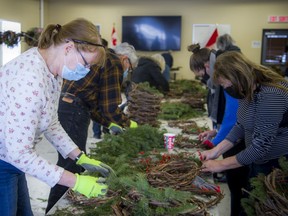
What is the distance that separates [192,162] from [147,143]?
25.6 inches

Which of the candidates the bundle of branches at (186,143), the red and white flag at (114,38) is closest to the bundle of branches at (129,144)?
the bundle of branches at (186,143)

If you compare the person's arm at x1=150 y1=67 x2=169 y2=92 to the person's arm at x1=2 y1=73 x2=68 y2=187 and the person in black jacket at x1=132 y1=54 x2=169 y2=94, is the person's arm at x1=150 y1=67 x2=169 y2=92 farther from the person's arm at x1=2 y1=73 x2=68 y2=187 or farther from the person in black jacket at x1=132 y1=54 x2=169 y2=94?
the person's arm at x1=2 y1=73 x2=68 y2=187

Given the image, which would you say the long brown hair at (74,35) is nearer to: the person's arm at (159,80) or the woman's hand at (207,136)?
the woman's hand at (207,136)

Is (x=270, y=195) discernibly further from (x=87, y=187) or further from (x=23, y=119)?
(x=23, y=119)

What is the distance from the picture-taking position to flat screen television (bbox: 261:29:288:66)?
10008 mm

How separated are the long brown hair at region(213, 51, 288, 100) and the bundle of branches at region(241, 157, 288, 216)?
523 mm

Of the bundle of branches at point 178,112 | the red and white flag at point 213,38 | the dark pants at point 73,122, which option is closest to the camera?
the dark pants at point 73,122

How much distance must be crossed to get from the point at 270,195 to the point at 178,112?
2.67 meters

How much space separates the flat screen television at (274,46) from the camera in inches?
394

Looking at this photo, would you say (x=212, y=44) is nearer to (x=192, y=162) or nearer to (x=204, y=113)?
(x=204, y=113)

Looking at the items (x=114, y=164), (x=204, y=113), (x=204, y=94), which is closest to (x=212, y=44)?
(x=204, y=94)

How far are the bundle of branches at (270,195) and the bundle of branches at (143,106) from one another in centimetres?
199

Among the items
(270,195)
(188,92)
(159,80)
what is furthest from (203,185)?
(188,92)

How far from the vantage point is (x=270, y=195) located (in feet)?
4.80
